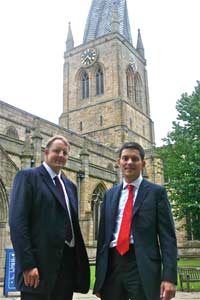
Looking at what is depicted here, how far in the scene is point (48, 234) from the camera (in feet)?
10.4

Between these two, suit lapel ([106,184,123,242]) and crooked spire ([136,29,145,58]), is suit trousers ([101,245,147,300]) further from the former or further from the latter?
crooked spire ([136,29,145,58])

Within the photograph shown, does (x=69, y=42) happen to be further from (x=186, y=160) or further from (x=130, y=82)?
(x=186, y=160)

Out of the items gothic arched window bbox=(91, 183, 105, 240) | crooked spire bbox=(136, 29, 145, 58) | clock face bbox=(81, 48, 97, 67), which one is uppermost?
crooked spire bbox=(136, 29, 145, 58)

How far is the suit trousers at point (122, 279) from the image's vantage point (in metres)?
3.22

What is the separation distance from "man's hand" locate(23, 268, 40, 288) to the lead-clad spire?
44.7m

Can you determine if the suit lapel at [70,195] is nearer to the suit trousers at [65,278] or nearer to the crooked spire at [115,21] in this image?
the suit trousers at [65,278]

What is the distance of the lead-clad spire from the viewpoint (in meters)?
46.2

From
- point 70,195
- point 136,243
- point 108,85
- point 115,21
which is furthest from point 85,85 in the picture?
point 136,243

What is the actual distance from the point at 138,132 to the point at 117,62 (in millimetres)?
8270

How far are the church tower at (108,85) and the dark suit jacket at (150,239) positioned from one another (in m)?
33.6

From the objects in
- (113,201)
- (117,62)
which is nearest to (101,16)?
(117,62)

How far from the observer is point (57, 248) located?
3.20 meters

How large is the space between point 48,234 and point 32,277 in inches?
15.1

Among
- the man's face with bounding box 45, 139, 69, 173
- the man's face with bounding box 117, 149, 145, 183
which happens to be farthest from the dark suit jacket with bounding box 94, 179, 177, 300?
the man's face with bounding box 45, 139, 69, 173
